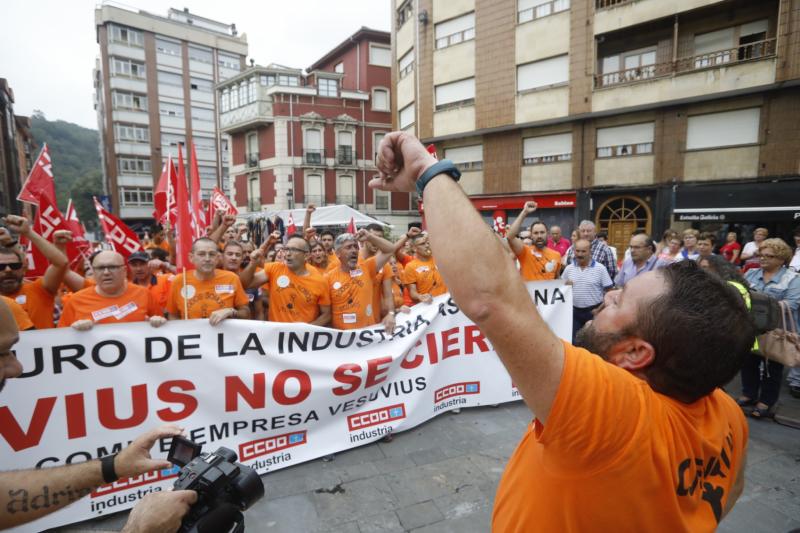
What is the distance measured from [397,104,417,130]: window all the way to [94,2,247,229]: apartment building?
21.9 metres

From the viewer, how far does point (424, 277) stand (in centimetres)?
629

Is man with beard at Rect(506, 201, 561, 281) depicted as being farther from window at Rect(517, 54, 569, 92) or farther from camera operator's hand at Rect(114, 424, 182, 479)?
window at Rect(517, 54, 569, 92)

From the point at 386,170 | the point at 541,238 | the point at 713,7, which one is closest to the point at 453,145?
the point at 713,7

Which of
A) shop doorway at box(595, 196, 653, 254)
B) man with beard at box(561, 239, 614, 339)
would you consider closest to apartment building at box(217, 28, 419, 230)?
shop doorway at box(595, 196, 653, 254)

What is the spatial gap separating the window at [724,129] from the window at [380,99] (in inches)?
936

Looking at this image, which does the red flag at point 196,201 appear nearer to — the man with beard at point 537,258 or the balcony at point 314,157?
the man with beard at point 537,258

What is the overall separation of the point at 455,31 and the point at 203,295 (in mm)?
22449

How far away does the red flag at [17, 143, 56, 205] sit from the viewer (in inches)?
208

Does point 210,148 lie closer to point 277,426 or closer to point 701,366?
point 277,426

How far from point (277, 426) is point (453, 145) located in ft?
70.8

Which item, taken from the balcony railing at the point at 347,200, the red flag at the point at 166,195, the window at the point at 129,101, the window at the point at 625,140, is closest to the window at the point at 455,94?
the window at the point at 625,140

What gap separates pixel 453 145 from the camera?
23.4 metres

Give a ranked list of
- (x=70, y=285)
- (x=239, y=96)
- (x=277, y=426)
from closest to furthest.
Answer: (x=277, y=426), (x=70, y=285), (x=239, y=96)

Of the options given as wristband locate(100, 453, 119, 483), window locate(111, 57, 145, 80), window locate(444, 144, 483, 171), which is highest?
window locate(111, 57, 145, 80)
